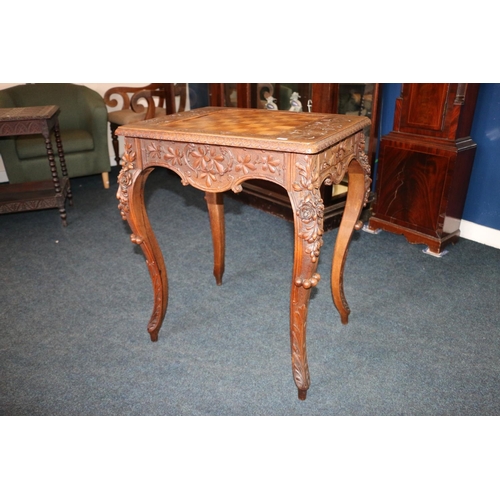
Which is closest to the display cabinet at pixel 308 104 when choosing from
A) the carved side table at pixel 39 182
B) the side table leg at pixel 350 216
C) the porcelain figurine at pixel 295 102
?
the porcelain figurine at pixel 295 102

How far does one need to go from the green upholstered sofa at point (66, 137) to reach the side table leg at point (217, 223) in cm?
220

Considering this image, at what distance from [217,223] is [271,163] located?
3.04ft

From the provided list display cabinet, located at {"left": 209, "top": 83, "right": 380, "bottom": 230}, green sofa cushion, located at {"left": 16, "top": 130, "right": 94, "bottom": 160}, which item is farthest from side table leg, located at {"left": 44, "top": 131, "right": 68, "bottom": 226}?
display cabinet, located at {"left": 209, "top": 83, "right": 380, "bottom": 230}

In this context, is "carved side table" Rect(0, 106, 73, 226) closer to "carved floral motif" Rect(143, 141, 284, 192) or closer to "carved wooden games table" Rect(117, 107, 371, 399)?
"carved wooden games table" Rect(117, 107, 371, 399)

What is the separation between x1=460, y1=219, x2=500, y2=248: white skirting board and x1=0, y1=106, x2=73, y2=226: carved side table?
9.60 ft

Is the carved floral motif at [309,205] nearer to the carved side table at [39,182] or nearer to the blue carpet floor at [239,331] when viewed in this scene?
the blue carpet floor at [239,331]

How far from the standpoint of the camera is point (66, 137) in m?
4.11

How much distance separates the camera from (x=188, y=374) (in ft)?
6.50

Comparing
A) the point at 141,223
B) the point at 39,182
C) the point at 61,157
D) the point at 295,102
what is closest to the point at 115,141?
the point at 61,157

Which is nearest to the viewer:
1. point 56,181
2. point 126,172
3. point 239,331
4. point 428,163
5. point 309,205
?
point 309,205

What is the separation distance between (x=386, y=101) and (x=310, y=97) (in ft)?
1.91

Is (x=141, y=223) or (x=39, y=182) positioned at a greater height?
(x=141, y=223)

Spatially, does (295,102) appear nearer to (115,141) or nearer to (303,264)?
(303,264)

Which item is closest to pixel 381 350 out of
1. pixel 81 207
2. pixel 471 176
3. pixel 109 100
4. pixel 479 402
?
pixel 479 402
